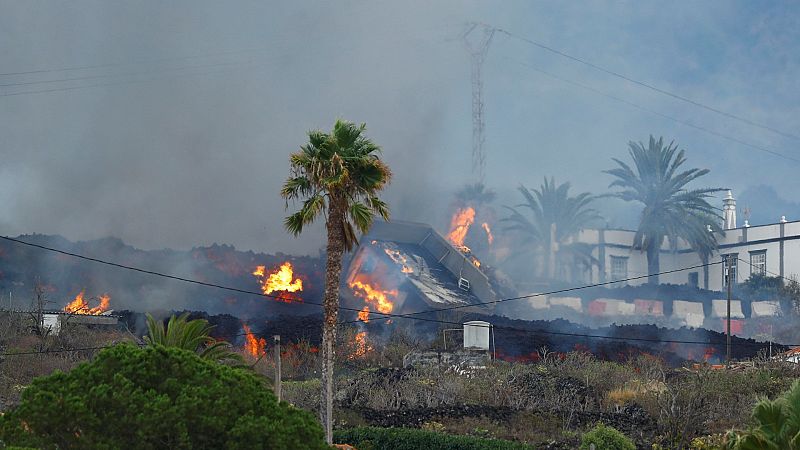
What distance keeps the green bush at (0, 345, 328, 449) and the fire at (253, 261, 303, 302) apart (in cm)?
5649

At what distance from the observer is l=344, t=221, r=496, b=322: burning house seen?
65562mm

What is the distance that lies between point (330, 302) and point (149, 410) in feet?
54.6

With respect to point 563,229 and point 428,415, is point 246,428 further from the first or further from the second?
point 563,229

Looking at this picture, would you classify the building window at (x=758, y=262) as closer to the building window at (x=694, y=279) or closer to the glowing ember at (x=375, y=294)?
the building window at (x=694, y=279)

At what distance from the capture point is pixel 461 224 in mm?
99000

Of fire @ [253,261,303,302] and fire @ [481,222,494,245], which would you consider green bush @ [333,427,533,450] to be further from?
fire @ [481,222,494,245]

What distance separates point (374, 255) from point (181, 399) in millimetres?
53431

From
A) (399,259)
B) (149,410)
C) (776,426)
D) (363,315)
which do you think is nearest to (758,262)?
(399,259)

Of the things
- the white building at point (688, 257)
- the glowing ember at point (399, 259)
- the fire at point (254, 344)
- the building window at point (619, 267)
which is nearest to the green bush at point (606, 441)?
the fire at point (254, 344)

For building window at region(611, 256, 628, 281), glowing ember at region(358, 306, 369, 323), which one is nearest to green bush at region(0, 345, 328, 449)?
glowing ember at region(358, 306, 369, 323)

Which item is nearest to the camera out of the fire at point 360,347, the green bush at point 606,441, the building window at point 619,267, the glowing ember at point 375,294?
A: the green bush at point 606,441

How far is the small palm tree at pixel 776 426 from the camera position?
16.6 m

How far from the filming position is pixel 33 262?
73812mm

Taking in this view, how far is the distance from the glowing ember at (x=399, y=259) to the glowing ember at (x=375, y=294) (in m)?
1.79
